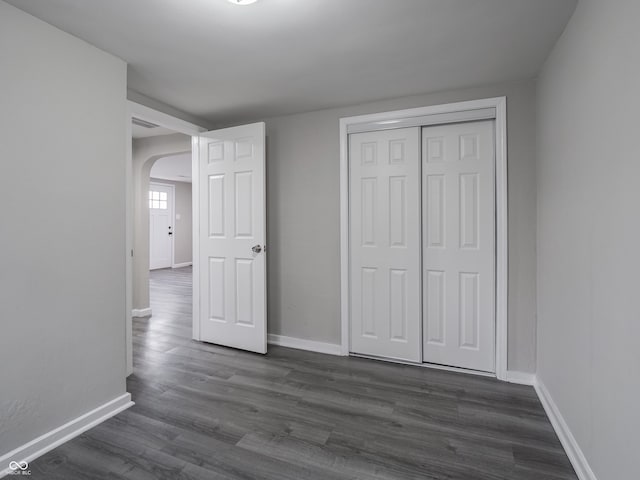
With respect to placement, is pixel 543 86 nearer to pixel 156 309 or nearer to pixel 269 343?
pixel 269 343

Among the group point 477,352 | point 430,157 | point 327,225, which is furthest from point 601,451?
point 327,225

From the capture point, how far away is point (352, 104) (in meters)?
2.96

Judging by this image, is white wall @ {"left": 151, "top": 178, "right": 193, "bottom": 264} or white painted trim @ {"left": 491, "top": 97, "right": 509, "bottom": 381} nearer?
white painted trim @ {"left": 491, "top": 97, "right": 509, "bottom": 381}

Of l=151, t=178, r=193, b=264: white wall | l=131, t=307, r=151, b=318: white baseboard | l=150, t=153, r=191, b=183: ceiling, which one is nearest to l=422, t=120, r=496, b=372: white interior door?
l=131, t=307, r=151, b=318: white baseboard

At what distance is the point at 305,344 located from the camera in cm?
323

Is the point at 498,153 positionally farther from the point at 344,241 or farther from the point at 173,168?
the point at 173,168

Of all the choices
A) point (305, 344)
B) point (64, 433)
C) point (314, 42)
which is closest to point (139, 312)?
point (305, 344)

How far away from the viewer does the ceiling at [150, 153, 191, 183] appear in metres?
6.10

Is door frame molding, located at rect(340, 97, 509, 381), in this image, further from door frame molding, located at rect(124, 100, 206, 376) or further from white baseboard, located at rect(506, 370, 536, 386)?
door frame molding, located at rect(124, 100, 206, 376)

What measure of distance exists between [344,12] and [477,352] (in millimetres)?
2562

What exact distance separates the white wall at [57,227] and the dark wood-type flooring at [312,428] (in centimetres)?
32

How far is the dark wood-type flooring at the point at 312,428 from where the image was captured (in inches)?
63.4

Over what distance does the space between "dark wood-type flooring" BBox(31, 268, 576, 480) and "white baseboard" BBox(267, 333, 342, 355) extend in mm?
235

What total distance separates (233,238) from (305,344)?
125 cm
